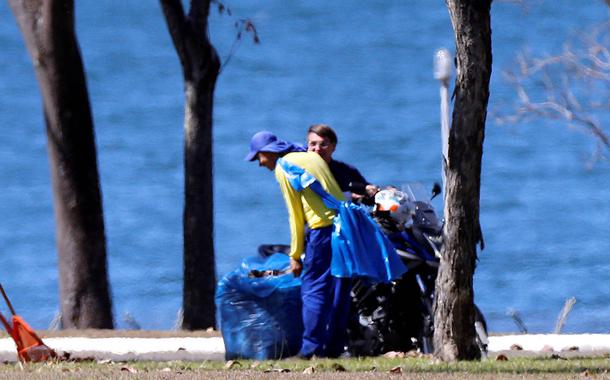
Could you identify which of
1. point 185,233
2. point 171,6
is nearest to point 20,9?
point 171,6

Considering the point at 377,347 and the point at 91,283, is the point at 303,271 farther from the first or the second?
the point at 91,283

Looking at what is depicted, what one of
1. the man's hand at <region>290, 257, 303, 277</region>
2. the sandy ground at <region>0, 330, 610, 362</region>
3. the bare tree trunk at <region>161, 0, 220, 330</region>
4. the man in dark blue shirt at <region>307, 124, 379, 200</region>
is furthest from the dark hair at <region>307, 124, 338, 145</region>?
the bare tree trunk at <region>161, 0, 220, 330</region>

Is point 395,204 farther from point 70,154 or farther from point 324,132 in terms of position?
point 70,154

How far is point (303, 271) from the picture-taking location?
12.9m

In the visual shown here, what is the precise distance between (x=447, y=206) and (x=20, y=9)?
281 inches

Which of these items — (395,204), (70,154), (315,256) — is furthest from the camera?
(70,154)

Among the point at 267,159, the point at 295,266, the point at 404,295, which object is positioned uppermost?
the point at 267,159

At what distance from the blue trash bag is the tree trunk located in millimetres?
1656

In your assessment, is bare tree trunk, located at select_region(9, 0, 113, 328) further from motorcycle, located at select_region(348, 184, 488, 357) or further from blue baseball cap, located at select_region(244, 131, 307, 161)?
motorcycle, located at select_region(348, 184, 488, 357)

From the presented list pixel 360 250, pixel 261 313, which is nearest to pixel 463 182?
pixel 360 250

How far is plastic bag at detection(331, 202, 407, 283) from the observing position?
12539 millimetres

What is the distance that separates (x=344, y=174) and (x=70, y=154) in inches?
179

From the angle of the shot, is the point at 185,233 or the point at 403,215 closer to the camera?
the point at 403,215

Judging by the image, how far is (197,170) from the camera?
57.7ft
